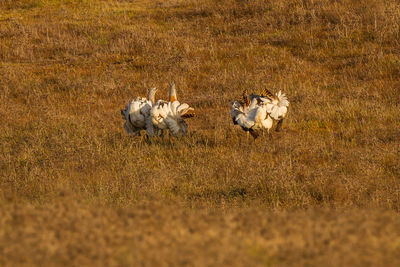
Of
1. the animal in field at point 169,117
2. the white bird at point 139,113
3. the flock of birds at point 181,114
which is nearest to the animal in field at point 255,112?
the flock of birds at point 181,114

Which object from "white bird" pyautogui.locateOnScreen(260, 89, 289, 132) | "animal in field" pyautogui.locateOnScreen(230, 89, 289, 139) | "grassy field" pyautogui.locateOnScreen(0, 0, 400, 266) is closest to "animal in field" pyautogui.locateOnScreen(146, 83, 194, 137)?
"grassy field" pyautogui.locateOnScreen(0, 0, 400, 266)

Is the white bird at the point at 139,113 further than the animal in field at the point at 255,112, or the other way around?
the white bird at the point at 139,113

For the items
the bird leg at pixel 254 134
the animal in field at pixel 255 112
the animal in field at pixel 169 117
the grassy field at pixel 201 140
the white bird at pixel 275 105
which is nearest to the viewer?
the grassy field at pixel 201 140

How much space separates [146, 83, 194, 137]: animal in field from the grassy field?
0.30 meters

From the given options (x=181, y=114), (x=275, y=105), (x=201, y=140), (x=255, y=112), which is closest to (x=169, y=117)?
(x=181, y=114)

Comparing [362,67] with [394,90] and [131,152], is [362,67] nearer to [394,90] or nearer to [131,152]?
[394,90]

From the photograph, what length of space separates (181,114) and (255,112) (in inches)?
57.8

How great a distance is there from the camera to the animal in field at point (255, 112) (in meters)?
10.4

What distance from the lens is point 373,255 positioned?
3756 mm

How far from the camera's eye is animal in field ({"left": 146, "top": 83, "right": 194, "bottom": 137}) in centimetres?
1046

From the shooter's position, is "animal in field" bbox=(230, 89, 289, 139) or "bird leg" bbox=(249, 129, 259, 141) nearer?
"animal in field" bbox=(230, 89, 289, 139)

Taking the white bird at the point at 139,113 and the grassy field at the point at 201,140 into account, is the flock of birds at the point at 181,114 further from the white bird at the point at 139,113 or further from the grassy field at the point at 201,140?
the grassy field at the point at 201,140

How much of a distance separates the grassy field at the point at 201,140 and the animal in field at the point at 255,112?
0.38 meters

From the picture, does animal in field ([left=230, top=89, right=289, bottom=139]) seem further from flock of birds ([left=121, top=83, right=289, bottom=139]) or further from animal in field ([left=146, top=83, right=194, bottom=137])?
animal in field ([left=146, top=83, right=194, bottom=137])
